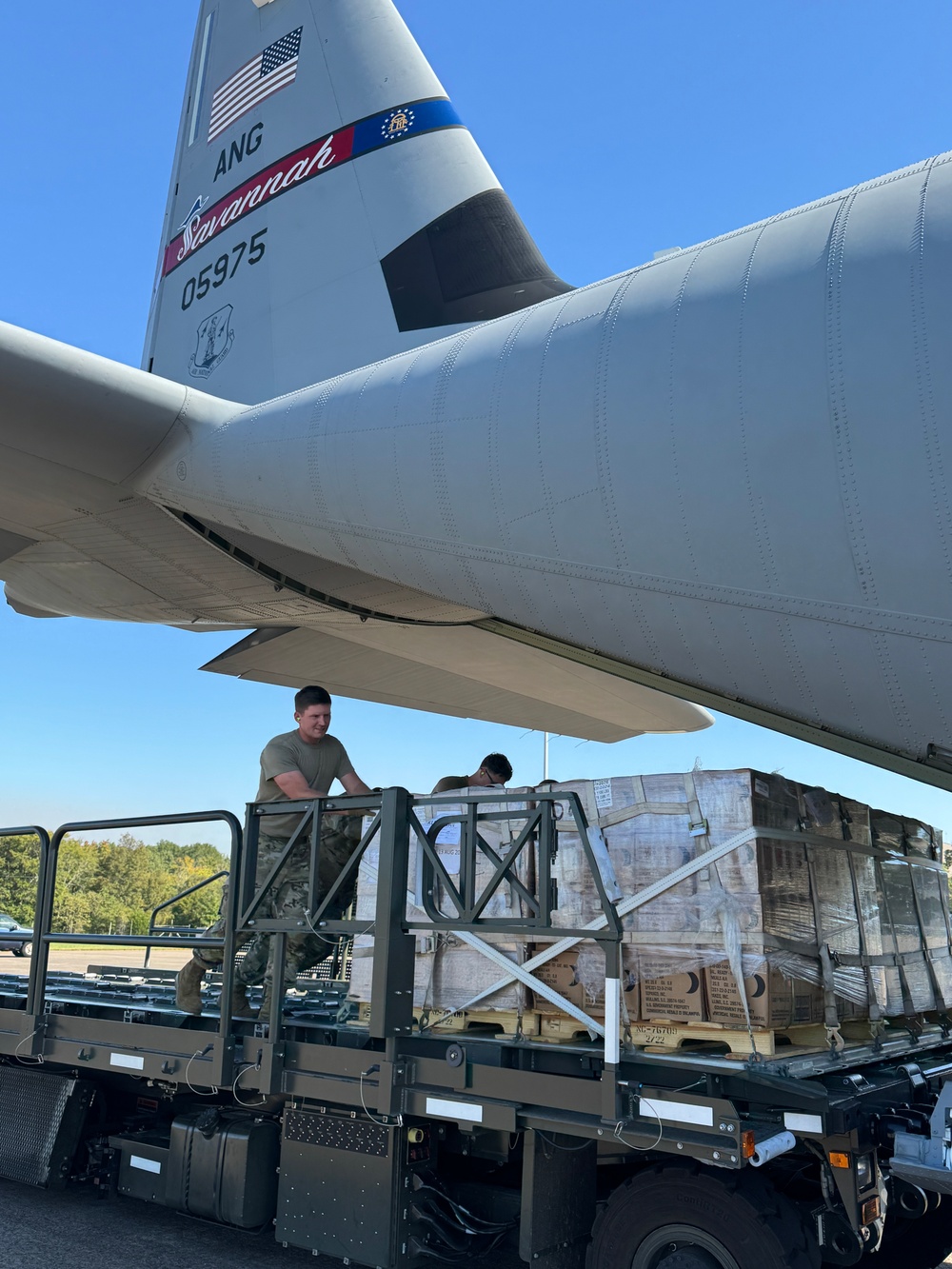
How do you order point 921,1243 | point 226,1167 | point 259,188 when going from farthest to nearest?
1. point 259,188
2. point 226,1167
3. point 921,1243

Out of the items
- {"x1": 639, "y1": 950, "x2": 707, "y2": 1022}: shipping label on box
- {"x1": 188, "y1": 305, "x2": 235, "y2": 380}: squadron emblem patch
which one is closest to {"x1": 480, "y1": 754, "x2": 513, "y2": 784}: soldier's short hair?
{"x1": 639, "y1": 950, "x2": 707, "y2": 1022}: shipping label on box

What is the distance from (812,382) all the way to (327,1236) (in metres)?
4.29

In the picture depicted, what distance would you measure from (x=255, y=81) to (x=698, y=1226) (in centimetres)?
1100

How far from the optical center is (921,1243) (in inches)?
180

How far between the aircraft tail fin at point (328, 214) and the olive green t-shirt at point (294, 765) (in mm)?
4038

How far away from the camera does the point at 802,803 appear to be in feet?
14.5

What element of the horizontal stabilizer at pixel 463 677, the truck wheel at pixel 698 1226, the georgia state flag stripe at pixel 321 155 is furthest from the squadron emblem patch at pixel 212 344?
the truck wheel at pixel 698 1226

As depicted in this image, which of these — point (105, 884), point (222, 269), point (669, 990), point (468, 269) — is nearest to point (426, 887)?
point (669, 990)

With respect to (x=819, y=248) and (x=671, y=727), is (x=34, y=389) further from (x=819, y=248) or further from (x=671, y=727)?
(x=671, y=727)

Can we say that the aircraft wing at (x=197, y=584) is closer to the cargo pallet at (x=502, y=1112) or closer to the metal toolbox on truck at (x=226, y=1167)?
the cargo pallet at (x=502, y=1112)

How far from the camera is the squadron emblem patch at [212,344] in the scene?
34.2 ft

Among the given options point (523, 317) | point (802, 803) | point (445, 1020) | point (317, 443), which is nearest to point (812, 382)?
point (802, 803)

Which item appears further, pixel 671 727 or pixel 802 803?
pixel 671 727

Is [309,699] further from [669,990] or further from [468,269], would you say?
[468,269]
